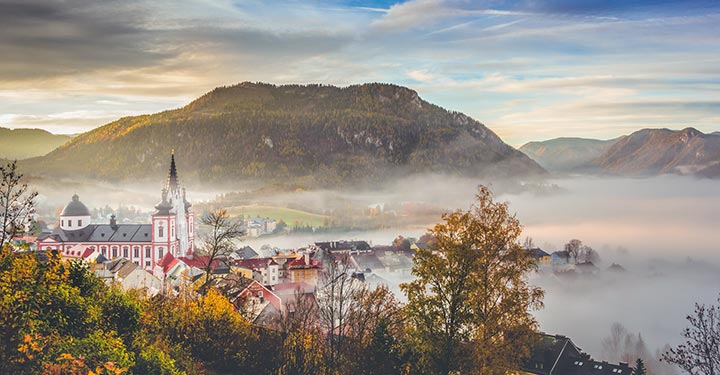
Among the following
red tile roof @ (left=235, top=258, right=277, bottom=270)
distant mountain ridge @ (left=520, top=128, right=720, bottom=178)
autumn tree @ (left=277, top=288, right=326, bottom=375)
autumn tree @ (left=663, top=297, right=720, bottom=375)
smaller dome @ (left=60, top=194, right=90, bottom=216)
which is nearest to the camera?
autumn tree @ (left=663, top=297, right=720, bottom=375)

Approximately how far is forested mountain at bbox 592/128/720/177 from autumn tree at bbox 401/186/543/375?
15429 centimetres

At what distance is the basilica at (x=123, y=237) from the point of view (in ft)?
276

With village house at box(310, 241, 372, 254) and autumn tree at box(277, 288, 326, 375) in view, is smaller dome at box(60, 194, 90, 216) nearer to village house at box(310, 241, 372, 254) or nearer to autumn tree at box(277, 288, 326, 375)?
village house at box(310, 241, 372, 254)

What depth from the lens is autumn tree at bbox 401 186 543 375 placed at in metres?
16.1

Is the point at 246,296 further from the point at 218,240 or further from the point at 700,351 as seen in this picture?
the point at 700,351

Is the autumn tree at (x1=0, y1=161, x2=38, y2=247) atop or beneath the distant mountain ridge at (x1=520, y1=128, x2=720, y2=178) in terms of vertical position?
beneath

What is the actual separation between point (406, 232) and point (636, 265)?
5056 cm

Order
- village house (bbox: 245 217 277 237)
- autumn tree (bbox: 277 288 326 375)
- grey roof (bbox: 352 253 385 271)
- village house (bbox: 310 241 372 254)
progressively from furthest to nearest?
village house (bbox: 245 217 277 237)
village house (bbox: 310 241 372 254)
grey roof (bbox: 352 253 385 271)
autumn tree (bbox: 277 288 326 375)

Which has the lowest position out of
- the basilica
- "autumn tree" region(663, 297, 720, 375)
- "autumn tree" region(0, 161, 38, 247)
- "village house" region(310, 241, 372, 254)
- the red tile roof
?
"village house" region(310, 241, 372, 254)

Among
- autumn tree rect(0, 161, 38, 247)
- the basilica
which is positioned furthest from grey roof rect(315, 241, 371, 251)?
autumn tree rect(0, 161, 38, 247)

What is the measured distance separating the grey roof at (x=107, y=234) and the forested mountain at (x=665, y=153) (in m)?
120

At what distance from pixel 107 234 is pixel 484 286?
7631 cm

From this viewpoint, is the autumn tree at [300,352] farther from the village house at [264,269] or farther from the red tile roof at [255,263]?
the red tile roof at [255,263]

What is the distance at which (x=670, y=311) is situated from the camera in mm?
95500
